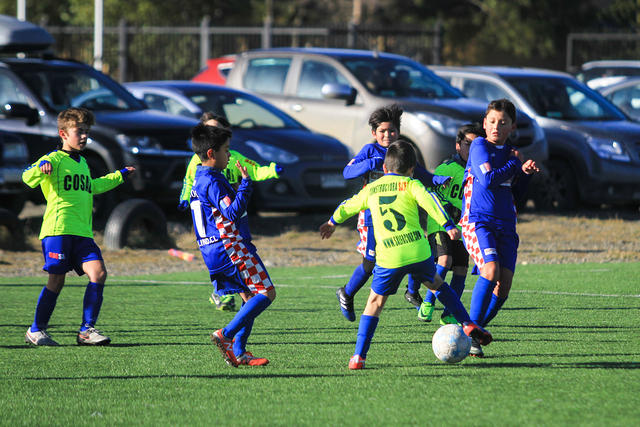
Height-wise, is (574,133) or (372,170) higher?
(372,170)

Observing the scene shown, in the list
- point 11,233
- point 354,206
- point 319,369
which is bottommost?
point 11,233

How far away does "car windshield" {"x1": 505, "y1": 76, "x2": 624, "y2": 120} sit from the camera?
17.1 metres

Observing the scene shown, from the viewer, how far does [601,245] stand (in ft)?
46.2

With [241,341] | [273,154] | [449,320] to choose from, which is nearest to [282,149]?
[273,154]

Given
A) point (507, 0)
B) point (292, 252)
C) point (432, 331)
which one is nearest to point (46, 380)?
point (432, 331)

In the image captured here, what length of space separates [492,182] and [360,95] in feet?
29.3

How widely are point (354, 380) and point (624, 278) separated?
561 centimetres

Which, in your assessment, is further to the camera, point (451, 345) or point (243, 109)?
point (243, 109)

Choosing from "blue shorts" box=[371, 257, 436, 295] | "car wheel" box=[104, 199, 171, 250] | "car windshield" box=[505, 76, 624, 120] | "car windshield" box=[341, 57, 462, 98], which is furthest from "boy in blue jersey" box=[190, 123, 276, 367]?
"car windshield" box=[505, 76, 624, 120]

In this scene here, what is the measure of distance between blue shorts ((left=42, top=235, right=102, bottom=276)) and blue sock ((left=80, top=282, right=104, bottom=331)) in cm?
14

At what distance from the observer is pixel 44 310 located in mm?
7629

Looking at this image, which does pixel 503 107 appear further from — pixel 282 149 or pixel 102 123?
pixel 102 123

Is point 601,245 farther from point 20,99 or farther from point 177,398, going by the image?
point 177,398

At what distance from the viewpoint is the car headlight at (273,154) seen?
1481 cm
